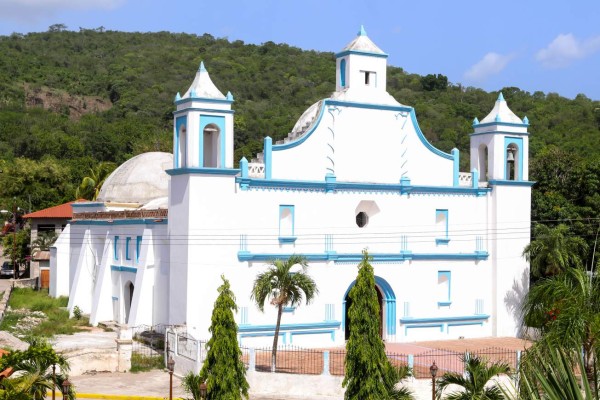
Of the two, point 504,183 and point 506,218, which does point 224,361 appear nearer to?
point 506,218

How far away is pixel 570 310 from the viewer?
46.8 feet

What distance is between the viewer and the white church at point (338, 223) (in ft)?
85.1

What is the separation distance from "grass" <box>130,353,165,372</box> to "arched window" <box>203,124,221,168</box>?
20.1ft

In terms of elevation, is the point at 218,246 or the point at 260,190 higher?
the point at 260,190

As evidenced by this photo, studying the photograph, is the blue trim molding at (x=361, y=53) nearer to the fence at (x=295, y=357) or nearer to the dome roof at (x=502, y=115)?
the dome roof at (x=502, y=115)

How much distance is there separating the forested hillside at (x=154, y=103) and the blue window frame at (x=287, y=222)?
20631 mm

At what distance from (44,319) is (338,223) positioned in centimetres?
1287

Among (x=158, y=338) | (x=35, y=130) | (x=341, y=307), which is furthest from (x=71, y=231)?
(x=35, y=130)

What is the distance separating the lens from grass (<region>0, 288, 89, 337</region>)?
29953mm

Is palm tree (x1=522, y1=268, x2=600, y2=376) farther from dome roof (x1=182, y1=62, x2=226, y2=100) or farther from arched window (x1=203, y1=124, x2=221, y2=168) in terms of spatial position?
dome roof (x1=182, y1=62, x2=226, y2=100)

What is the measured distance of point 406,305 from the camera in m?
29.1

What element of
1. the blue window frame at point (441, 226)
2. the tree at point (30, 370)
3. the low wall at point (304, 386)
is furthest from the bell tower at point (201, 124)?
the tree at point (30, 370)

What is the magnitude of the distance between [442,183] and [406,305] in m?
4.51

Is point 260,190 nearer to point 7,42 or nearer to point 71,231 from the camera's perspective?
point 71,231
